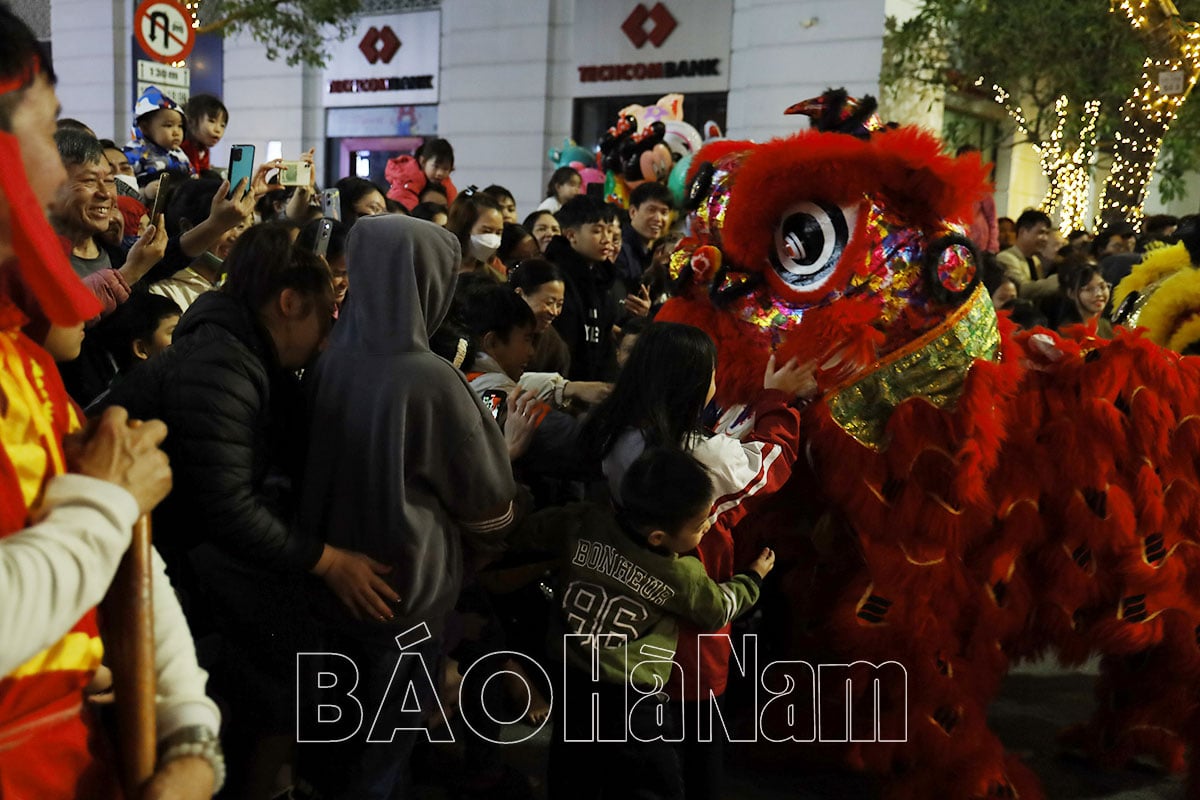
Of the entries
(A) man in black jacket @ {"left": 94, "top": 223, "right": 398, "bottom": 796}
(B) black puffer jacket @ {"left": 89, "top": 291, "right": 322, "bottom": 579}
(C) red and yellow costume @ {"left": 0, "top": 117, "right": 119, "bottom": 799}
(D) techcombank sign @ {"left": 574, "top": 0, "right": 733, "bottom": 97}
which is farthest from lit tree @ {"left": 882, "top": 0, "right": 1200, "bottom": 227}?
(C) red and yellow costume @ {"left": 0, "top": 117, "right": 119, "bottom": 799}

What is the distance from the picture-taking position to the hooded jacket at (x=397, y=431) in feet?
7.26

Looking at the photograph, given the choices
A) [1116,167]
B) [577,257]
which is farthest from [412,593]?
[1116,167]

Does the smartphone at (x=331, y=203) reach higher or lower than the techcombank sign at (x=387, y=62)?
lower

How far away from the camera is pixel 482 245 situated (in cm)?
480

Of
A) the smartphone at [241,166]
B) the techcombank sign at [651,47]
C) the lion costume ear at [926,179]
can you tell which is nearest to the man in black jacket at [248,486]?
the smartphone at [241,166]

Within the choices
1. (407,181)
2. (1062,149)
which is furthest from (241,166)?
(1062,149)

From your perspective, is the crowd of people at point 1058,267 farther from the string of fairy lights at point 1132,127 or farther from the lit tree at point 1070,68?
the lit tree at point 1070,68

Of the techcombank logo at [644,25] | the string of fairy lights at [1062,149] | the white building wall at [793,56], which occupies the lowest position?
the string of fairy lights at [1062,149]

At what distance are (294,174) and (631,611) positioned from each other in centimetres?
254

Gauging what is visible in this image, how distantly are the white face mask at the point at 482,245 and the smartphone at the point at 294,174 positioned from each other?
81 cm

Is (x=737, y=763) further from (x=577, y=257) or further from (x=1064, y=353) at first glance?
(x=577, y=257)

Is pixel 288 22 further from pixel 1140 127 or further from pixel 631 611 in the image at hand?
pixel 631 611

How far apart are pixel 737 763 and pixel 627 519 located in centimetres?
132

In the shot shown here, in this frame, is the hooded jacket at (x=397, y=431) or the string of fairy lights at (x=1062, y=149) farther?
the string of fairy lights at (x=1062, y=149)
